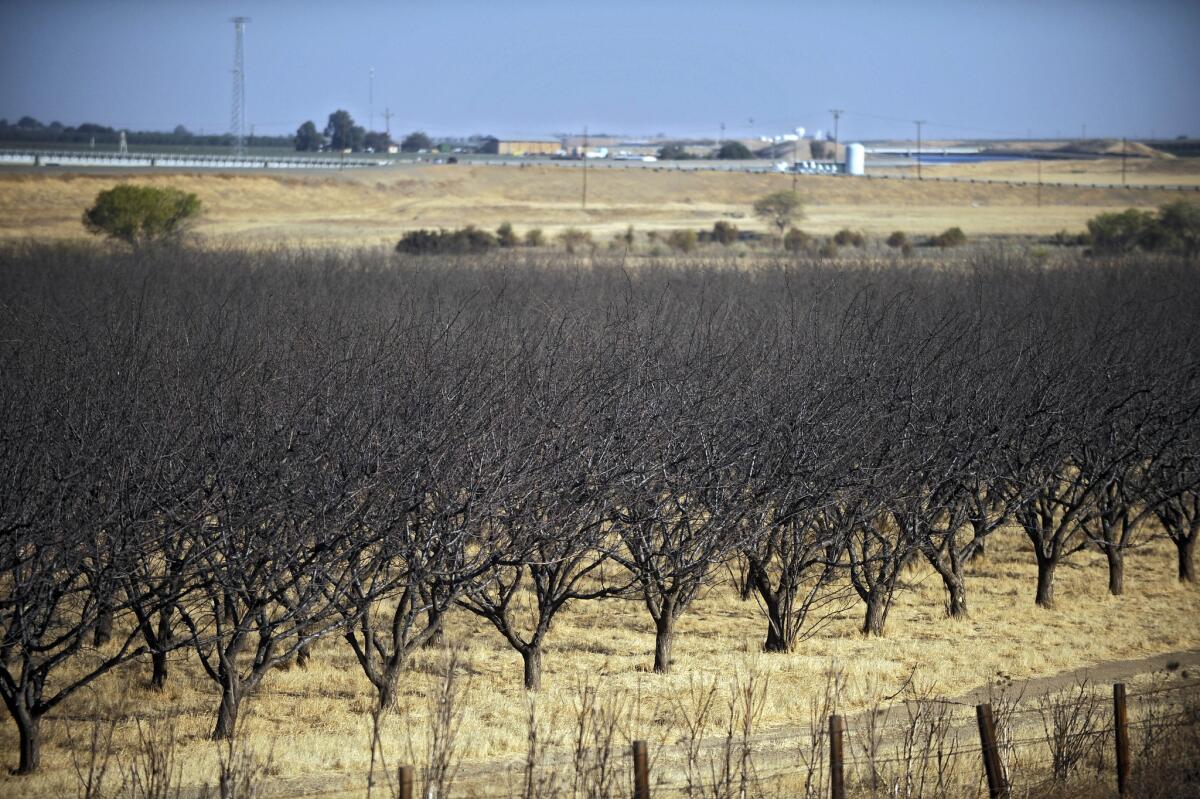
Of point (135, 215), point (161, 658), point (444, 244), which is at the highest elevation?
point (135, 215)

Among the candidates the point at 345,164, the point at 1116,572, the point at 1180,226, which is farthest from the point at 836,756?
the point at 345,164

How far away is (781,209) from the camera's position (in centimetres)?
10338

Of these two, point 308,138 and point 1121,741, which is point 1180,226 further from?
point 308,138

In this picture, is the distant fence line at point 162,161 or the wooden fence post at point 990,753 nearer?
the wooden fence post at point 990,753

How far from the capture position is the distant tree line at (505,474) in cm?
1510

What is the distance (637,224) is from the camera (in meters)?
104

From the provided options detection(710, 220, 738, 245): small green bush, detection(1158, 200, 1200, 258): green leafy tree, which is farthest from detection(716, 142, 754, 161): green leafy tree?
detection(1158, 200, 1200, 258): green leafy tree

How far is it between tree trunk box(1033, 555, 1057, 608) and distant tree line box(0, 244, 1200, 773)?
4 centimetres

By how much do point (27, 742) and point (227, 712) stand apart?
2.04m

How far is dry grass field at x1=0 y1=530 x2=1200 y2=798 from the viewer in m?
15.2

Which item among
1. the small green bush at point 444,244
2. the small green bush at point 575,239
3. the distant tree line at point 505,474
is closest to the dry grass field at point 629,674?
the distant tree line at point 505,474

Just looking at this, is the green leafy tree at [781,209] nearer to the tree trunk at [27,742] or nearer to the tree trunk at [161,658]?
the tree trunk at [161,658]

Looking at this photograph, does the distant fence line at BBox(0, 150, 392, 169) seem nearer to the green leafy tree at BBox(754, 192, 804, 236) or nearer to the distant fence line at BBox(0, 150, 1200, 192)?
the distant fence line at BBox(0, 150, 1200, 192)

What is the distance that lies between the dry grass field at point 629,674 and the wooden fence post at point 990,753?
399 cm
